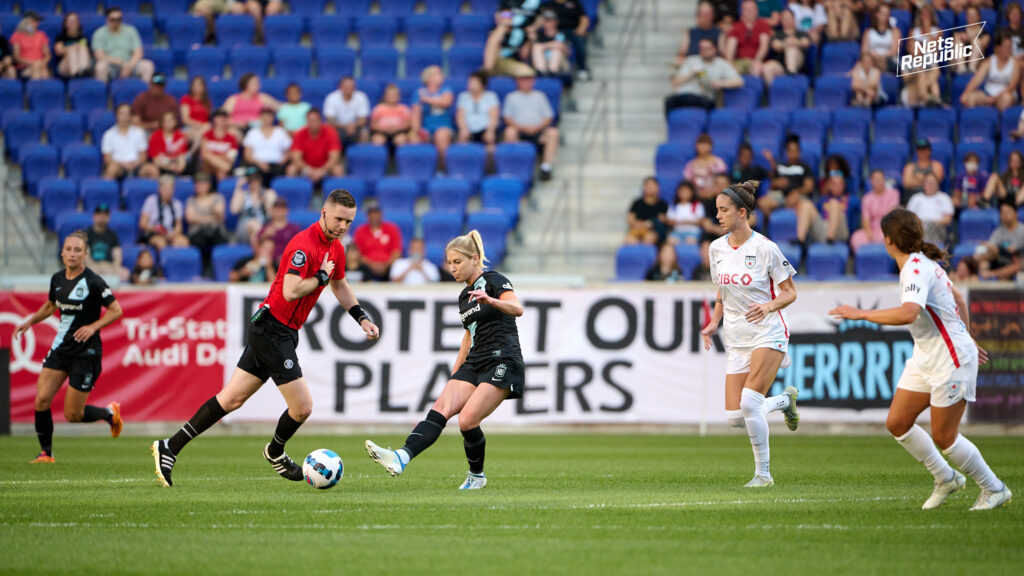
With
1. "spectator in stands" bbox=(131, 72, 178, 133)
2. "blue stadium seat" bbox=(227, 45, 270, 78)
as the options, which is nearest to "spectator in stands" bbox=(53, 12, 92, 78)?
"spectator in stands" bbox=(131, 72, 178, 133)

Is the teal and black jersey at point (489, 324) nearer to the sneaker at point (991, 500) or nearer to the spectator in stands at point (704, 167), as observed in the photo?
the sneaker at point (991, 500)

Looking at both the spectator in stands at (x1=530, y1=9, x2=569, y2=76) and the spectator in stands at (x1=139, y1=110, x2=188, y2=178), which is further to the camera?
the spectator in stands at (x1=530, y1=9, x2=569, y2=76)

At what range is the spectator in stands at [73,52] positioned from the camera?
24.7m

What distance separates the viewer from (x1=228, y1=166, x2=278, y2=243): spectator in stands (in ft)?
70.2

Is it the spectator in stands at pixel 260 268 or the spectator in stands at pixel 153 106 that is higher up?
the spectator in stands at pixel 153 106

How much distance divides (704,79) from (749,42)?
1.13 meters

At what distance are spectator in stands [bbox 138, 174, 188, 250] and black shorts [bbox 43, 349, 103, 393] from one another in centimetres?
714

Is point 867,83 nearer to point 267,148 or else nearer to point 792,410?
point 267,148

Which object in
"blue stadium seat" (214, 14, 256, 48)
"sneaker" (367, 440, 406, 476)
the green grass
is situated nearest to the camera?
the green grass

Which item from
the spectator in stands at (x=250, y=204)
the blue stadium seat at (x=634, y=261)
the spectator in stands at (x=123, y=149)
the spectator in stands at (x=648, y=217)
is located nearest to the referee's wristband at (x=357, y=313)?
the blue stadium seat at (x=634, y=261)

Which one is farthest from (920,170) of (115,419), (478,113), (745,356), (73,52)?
(73,52)

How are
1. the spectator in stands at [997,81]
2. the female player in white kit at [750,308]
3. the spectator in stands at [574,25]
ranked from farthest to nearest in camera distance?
1. the spectator in stands at [574,25]
2. the spectator in stands at [997,81]
3. the female player in white kit at [750,308]

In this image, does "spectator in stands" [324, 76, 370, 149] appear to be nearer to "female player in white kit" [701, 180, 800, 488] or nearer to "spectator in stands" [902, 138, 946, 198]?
"spectator in stands" [902, 138, 946, 198]

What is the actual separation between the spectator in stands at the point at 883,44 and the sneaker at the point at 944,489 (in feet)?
48.1
